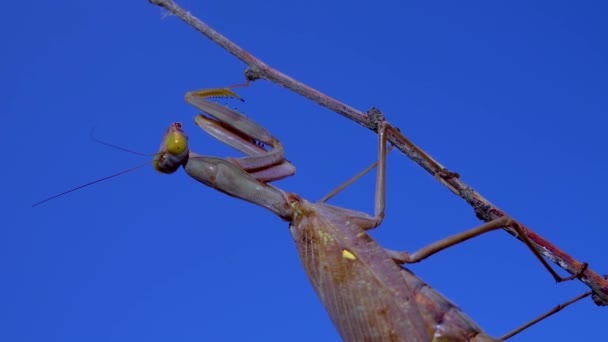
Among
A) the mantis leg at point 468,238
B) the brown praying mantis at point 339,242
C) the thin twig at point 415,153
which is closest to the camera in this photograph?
the thin twig at point 415,153

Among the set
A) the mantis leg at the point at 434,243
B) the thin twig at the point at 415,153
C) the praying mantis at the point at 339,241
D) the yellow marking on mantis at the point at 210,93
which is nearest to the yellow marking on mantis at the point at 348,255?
the praying mantis at the point at 339,241

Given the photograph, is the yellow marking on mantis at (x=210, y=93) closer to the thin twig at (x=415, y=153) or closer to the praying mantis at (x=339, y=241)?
the praying mantis at (x=339, y=241)

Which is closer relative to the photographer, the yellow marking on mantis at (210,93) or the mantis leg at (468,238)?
the mantis leg at (468,238)

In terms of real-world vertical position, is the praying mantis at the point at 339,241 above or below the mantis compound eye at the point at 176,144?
below

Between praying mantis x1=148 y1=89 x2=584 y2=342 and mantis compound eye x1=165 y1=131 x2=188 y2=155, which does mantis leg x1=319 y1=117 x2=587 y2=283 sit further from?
mantis compound eye x1=165 y1=131 x2=188 y2=155

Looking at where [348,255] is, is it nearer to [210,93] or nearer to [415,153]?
[415,153]

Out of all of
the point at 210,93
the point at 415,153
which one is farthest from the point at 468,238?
the point at 210,93

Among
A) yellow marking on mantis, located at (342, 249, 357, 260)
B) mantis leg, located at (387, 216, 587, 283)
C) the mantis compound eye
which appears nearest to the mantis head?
the mantis compound eye
